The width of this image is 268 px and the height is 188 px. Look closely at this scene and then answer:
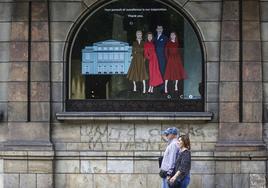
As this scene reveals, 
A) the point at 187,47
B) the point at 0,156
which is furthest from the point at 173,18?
the point at 0,156

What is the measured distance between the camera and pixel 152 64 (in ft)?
48.9

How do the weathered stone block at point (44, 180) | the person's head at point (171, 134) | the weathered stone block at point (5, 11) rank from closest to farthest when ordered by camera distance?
1. the person's head at point (171, 134)
2. the weathered stone block at point (44, 180)
3. the weathered stone block at point (5, 11)

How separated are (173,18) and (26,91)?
10.9 feet

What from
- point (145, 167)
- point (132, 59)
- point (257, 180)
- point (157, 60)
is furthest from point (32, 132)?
point (257, 180)

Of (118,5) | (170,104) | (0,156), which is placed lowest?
(0,156)

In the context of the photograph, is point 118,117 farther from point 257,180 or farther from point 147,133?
point 257,180

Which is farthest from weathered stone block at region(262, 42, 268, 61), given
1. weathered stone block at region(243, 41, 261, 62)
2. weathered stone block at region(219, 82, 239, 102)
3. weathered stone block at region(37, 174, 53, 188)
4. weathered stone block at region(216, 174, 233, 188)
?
weathered stone block at region(37, 174, 53, 188)

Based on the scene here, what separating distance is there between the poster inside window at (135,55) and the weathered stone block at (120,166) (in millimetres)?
1317

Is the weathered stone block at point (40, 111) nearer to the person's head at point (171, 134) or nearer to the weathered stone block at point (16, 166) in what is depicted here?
the weathered stone block at point (16, 166)

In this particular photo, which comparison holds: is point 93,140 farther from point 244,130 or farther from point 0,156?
point 244,130

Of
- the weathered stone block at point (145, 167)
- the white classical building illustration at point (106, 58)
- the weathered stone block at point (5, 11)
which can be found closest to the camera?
the weathered stone block at point (145, 167)

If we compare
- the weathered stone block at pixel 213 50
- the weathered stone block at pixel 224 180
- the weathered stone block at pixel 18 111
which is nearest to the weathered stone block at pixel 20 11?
the weathered stone block at pixel 18 111

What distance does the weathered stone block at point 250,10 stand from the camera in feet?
47.3

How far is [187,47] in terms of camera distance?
48.6 ft
